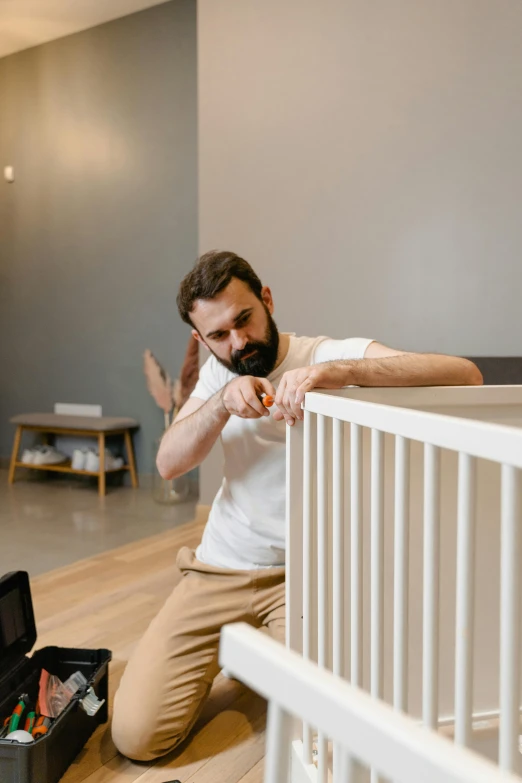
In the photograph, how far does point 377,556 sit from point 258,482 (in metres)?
0.82

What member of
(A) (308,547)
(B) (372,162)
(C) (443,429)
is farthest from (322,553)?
(B) (372,162)

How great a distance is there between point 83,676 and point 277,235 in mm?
2102

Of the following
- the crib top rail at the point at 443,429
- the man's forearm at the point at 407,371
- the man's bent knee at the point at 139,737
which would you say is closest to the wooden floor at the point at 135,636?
the man's bent knee at the point at 139,737

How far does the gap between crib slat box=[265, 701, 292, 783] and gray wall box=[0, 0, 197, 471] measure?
3893 millimetres

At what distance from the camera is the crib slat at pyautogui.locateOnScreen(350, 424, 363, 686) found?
74cm

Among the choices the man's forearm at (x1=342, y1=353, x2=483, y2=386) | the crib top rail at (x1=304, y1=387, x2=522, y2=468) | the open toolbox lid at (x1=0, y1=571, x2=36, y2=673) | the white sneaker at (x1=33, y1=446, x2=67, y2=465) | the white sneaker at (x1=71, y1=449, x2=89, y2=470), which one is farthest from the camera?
the white sneaker at (x1=33, y1=446, x2=67, y2=465)

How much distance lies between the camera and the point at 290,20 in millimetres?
2959

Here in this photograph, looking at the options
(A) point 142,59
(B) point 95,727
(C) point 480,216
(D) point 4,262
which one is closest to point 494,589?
(B) point 95,727

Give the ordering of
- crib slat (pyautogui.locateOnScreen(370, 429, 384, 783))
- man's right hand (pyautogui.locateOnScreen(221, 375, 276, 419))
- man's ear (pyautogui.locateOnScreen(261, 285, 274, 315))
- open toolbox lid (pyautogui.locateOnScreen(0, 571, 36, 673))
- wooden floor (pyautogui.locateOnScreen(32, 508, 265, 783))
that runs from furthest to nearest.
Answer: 1. man's ear (pyautogui.locateOnScreen(261, 285, 274, 315))
2. open toolbox lid (pyautogui.locateOnScreen(0, 571, 36, 673))
3. wooden floor (pyautogui.locateOnScreen(32, 508, 265, 783))
4. man's right hand (pyautogui.locateOnScreen(221, 375, 276, 419))
5. crib slat (pyautogui.locateOnScreen(370, 429, 384, 783))

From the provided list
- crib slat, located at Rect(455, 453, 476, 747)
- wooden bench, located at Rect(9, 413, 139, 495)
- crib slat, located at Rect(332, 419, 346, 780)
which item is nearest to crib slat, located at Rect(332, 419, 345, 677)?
crib slat, located at Rect(332, 419, 346, 780)

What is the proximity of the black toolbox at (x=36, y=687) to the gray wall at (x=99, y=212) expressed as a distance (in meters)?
2.77

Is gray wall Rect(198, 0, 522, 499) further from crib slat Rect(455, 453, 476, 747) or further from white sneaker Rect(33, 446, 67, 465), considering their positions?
crib slat Rect(455, 453, 476, 747)

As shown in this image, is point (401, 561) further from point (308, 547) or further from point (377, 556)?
point (308, 547)

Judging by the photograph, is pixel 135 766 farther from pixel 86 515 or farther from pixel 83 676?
pixel 86 515
